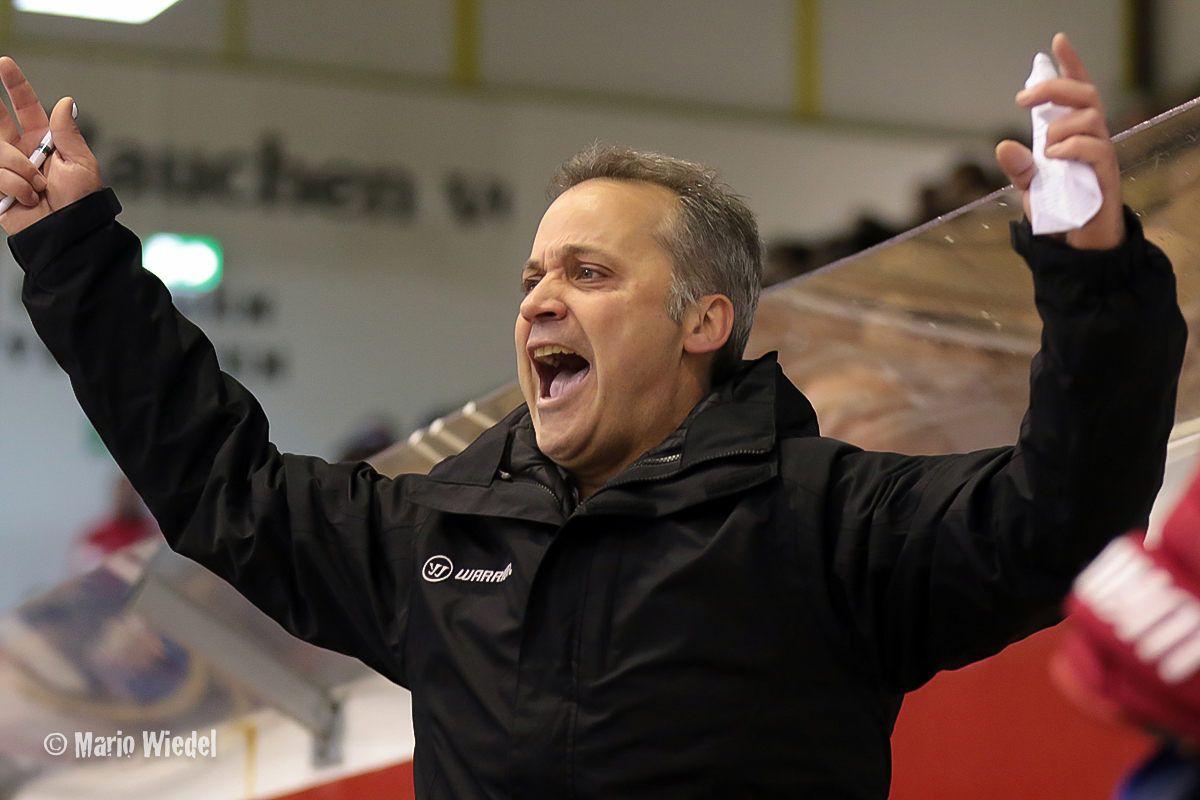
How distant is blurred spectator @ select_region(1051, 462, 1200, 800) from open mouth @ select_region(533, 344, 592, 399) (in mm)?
928

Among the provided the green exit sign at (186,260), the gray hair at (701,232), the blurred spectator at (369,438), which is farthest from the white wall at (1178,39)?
the gray hair at (701,232)

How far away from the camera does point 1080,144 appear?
94cm

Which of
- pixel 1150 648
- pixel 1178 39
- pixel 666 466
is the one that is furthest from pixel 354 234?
pixel 1150 648

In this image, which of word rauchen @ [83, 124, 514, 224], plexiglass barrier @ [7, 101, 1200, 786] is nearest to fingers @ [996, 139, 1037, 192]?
plexiglass barrier @ [7, 101, 1200, 786]

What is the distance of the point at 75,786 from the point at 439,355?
3.85m

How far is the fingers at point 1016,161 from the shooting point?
97cm

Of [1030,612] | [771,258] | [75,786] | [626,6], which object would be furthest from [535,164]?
[1030,612]

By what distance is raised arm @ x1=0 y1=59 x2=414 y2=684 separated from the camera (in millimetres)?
1484

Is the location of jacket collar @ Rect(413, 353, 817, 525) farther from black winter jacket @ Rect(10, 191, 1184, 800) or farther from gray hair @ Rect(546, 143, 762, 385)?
gray hair @ Rect(546, 143, 762, 385)

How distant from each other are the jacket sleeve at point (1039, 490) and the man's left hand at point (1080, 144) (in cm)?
2

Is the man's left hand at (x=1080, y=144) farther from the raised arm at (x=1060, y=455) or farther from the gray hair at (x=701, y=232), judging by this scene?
the gray hair at (x=701, y=232)

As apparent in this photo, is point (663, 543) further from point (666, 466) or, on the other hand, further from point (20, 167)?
point (20, 167)

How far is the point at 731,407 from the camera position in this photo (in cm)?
140

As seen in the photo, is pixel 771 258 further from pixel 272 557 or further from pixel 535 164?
pixel 272 557
